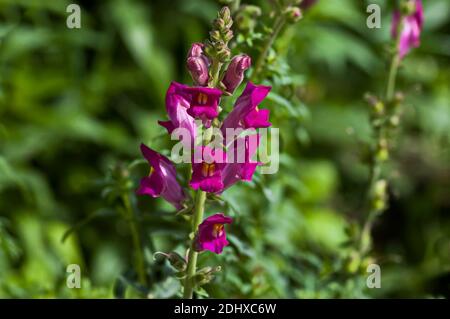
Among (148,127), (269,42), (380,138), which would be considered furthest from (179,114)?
(148,127)

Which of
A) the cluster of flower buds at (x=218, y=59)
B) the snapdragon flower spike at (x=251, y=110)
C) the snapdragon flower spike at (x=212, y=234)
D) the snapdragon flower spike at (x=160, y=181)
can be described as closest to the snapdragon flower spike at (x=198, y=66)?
the cluster of flower buds at (x=218, y=59)

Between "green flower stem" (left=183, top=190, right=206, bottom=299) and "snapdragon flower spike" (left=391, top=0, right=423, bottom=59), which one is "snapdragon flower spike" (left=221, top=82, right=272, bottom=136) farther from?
"snapdragon flower spike" (left=391, top=0, right=423, bottom=59)

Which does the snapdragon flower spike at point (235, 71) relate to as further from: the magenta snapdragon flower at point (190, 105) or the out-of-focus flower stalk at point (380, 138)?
the out-of-focus flower stalk at point (380, 138)

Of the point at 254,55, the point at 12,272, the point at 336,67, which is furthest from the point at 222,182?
the point at 336,67

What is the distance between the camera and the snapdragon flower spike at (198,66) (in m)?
2.11

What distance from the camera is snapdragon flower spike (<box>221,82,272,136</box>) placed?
6.97 feet

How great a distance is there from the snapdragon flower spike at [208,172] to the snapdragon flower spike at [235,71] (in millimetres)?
212

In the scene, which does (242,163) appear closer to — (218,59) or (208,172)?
(208,172)

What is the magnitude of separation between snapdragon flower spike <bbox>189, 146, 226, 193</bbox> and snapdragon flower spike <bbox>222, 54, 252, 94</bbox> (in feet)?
0.70

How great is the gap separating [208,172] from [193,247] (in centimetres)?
25

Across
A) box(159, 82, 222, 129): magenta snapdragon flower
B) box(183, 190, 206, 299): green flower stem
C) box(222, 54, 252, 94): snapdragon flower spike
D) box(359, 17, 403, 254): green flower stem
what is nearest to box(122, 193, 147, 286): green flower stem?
box(183, 190, 206, 299): green flower stem

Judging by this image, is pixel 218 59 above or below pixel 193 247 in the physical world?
above

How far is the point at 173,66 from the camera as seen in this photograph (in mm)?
5234

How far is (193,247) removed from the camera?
220cm
